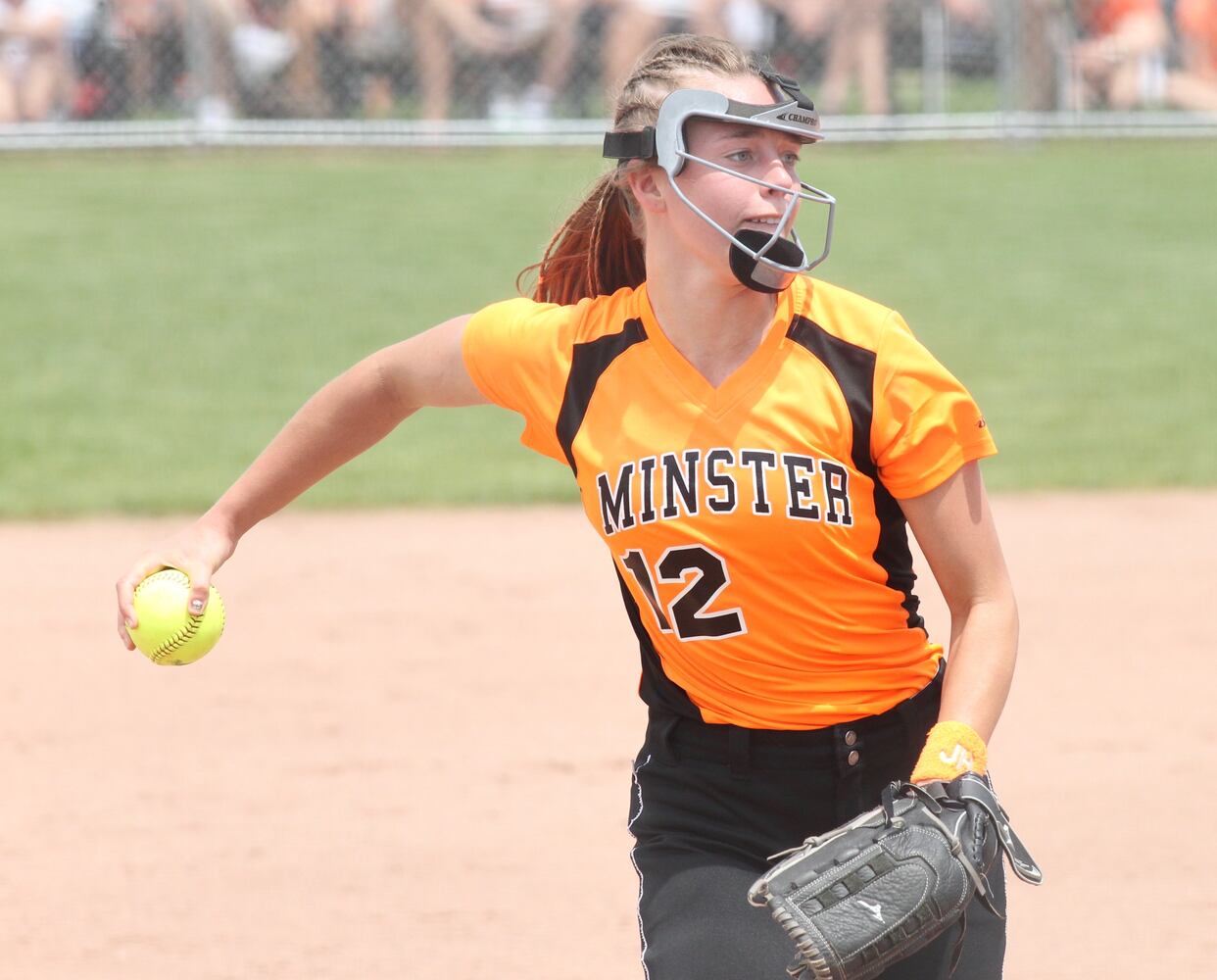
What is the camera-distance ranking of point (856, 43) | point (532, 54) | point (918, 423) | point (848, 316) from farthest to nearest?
point (856, 43) → point (532, 54) → point (848, 316) → point (918, 423)

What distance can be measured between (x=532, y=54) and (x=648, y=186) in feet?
39.6

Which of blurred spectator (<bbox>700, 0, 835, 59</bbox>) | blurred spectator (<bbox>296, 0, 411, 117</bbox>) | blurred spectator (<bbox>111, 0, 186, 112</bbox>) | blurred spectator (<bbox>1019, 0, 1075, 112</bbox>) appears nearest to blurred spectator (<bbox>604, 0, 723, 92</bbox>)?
blurred spectator (<bbox>700, 0, 835, 59</bbox>)

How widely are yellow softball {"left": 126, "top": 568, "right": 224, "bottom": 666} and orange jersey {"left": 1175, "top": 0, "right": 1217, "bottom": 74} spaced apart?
540 inches

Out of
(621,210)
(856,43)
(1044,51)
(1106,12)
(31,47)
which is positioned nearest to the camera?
(621,210)

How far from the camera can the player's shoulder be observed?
276 centimetres

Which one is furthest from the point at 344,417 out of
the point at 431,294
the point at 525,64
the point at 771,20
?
the point at 771,20

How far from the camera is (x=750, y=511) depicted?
2.73 m

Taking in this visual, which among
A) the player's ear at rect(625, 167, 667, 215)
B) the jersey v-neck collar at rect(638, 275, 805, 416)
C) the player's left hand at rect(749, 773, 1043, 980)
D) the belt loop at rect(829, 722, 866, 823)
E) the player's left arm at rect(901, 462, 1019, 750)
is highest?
the player's ear at rect(625, 167, 667, 215)

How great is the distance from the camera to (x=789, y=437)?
2.74m

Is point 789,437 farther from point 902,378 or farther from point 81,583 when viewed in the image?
point 81,583

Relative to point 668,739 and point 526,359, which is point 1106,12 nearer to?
point 526,359

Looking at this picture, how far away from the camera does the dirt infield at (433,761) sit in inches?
163

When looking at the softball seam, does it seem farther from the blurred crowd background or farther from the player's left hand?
the blurred crowd background

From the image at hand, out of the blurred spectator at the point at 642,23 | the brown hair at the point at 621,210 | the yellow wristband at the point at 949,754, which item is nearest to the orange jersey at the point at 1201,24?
the blurred spectator at the point at 642,23
